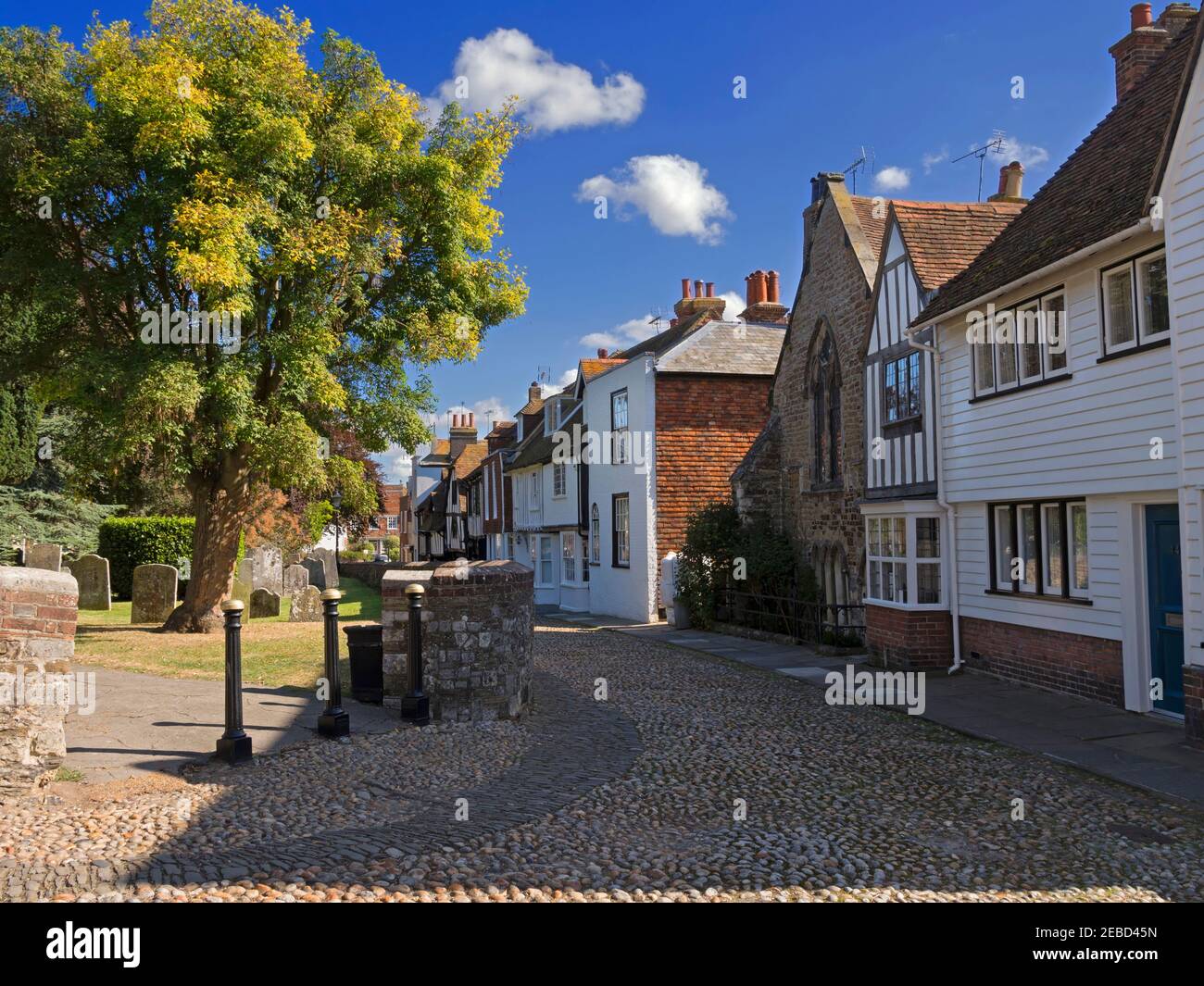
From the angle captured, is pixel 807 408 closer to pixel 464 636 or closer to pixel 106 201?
pixel 464 636

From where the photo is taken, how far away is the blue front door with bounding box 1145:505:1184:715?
10.3 meters

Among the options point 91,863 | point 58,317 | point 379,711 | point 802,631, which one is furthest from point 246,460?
point 91,863

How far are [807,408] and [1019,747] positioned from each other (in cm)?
1228

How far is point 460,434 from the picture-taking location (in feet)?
204

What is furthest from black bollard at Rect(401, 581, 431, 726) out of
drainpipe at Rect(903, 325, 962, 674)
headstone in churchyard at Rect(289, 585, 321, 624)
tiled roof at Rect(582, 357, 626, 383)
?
tiled roof at Rect(582, 357, 626, 383)

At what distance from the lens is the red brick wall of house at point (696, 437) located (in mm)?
25234

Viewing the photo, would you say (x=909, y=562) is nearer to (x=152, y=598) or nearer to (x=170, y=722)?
(x=170, y=722)

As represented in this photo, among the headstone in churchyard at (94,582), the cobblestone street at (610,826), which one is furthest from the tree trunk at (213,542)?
the cobblestone street at (610,826)

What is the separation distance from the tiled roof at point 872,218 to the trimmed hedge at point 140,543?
22111 millimetres

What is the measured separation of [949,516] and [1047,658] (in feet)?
9.83

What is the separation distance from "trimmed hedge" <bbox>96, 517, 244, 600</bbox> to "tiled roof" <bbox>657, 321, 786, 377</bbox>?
16.4m

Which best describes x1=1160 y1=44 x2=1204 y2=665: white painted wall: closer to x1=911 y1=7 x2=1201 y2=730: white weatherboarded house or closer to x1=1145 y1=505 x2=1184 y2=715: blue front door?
x1=911 y1=7 x2=1201 y2=730: white weatherboarded house

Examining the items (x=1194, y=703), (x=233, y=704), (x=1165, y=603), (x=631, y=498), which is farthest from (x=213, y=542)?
(x=1194, y=703)

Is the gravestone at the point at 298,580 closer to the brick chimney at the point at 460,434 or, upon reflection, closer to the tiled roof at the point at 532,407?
the tiled roof at the point at 532,407
